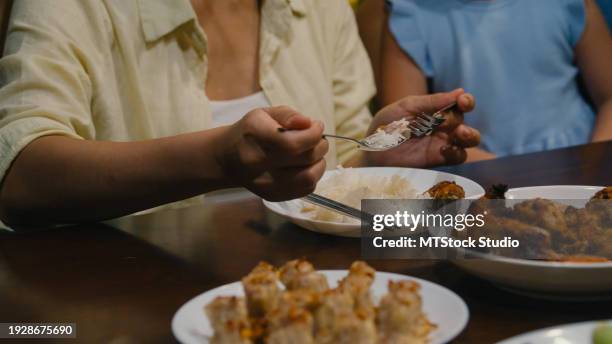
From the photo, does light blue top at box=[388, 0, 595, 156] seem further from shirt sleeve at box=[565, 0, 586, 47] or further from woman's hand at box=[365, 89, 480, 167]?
woman's hand at box=[365, 89, 480, 167]

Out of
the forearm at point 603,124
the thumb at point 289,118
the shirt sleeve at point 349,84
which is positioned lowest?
the forearm at point 603,124

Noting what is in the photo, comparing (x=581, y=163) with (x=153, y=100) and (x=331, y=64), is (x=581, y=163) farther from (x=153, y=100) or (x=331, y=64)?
(x=153, y=100)

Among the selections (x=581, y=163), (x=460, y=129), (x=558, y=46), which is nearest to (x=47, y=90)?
(x=460, y=129)

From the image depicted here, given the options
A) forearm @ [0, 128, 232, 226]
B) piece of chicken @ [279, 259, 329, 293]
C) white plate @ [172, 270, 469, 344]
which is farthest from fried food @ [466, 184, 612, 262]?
forearm @ [0, 128, 232, 226]

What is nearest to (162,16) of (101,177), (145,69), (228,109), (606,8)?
(145,69)

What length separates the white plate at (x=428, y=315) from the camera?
672 millimetres

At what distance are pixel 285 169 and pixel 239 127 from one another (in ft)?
0.27

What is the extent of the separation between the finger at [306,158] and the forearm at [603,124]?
1.35 metres

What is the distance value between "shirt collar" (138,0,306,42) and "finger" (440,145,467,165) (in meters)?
0.57

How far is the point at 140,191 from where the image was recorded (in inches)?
47.3

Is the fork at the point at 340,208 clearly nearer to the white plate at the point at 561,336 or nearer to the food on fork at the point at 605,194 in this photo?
the food on fork at the point at 605,194

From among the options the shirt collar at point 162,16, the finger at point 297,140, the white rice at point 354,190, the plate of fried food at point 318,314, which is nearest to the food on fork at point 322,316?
the plate of fried food at point 318,314

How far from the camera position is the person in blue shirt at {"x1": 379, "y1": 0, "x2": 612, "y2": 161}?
2.26 m

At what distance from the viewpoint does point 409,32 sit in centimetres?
229
